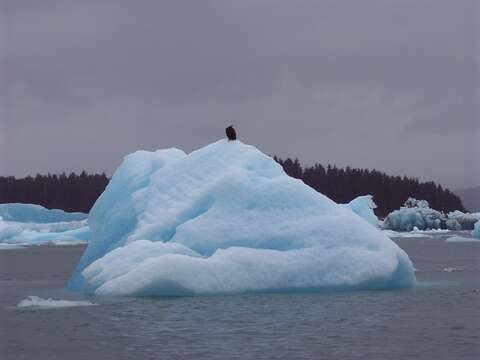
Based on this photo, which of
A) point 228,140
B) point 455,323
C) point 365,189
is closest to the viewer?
point 455,323

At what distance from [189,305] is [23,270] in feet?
72.7

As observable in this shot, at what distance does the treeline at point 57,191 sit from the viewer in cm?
15175

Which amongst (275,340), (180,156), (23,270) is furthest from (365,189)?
(275,340)

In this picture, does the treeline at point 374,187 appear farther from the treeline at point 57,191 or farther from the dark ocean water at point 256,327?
the dark ocean water at point 256,327

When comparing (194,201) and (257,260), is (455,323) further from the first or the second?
(194,201)

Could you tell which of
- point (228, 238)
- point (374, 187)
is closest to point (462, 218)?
point (374, 187)

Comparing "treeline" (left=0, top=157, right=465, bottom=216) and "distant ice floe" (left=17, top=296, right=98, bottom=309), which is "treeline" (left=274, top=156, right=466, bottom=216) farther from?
"distant ice floe" (left=17, top=296, right=98, bottom=309)

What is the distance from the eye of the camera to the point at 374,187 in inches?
6142

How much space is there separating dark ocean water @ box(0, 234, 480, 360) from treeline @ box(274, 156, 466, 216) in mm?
129525

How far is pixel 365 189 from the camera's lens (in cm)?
15575

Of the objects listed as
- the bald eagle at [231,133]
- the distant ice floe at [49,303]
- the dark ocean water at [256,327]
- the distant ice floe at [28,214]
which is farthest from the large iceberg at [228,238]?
the distant ice floe at [28,214]

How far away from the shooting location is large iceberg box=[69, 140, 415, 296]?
75.2 feet

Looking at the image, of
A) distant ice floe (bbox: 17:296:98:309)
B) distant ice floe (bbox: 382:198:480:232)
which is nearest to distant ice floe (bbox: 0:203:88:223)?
distant ice floe (bbox: 382:198:480:232)

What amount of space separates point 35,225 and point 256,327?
79.2 metres
